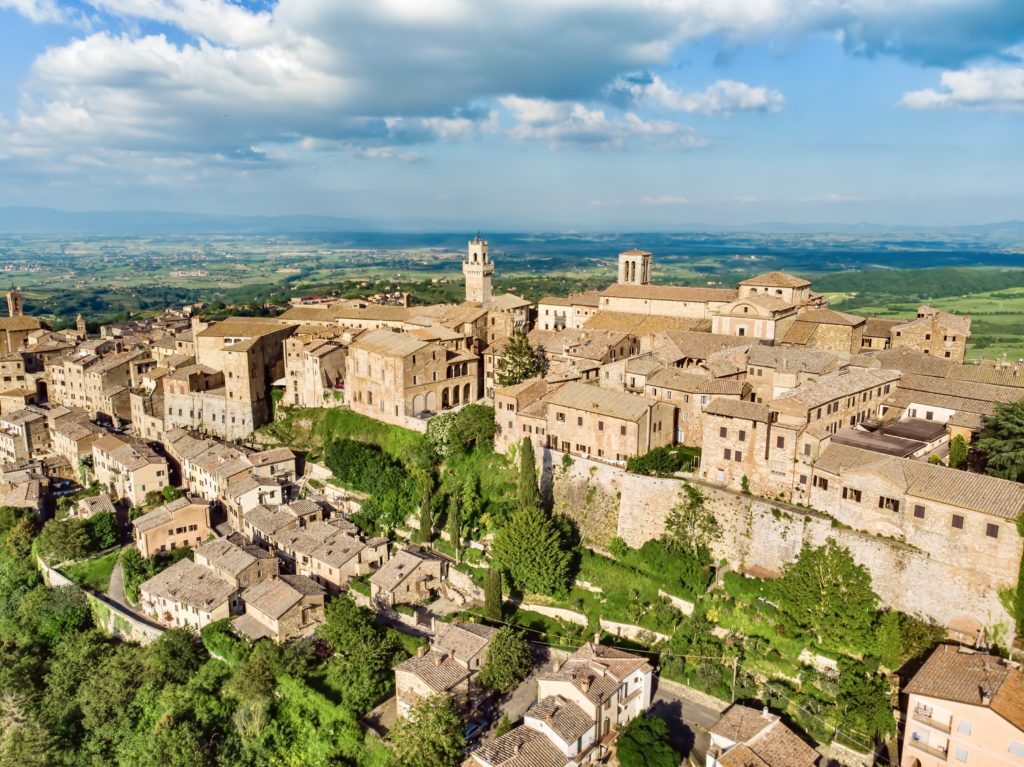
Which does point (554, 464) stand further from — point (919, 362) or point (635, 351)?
point (919, 362)

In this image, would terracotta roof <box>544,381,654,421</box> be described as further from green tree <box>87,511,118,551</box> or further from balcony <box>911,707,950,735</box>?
green tree <box>87,511,118,551</box>

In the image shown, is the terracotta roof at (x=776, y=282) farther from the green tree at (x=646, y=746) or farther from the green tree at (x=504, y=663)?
the green tree at (x=646, y=746)

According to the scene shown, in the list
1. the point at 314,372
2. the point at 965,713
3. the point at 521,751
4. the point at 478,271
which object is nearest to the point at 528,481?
the point at 521,751

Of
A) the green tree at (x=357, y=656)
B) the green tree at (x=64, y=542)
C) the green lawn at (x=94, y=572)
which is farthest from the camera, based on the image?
the green tree at (x=64, y=542)

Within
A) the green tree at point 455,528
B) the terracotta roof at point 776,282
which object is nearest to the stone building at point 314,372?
the green tree at point 455,528

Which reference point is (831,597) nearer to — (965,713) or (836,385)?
(965,713)

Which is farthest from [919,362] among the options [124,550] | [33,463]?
[33,463]
